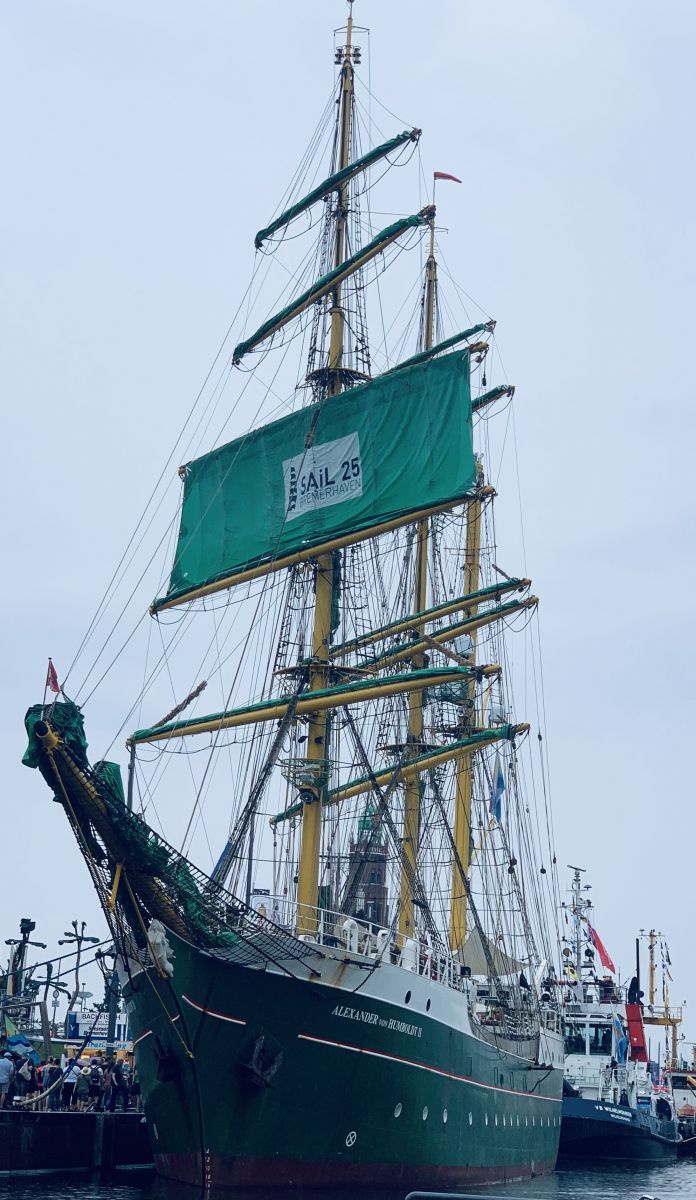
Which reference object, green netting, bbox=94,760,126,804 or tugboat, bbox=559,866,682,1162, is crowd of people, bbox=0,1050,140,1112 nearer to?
green netting, bbox=94,760,126,804

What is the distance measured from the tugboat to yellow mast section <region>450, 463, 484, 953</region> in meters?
8.03

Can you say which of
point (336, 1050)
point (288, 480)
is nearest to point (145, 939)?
point (336, 1050)

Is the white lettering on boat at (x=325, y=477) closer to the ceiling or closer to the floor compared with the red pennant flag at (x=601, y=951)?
closer to the ceiling

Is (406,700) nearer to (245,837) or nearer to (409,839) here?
(409,839)

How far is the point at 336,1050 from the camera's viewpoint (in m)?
29.7

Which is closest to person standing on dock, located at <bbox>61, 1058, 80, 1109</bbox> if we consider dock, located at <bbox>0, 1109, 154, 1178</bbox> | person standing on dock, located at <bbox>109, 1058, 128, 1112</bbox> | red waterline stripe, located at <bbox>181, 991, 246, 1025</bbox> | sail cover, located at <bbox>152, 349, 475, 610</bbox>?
person standing on dock, located at <bbox>109, 1058, 128, 1112</bbox>

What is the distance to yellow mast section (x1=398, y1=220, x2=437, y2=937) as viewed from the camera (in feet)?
155

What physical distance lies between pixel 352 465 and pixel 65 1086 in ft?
59.2

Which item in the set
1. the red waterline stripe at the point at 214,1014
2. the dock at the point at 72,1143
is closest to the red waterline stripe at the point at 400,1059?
the red waterline stripe at the point at 214,1014

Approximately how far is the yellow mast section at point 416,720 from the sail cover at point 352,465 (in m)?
3.14

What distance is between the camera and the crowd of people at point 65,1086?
1299 inches

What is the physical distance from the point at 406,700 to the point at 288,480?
29.6ft

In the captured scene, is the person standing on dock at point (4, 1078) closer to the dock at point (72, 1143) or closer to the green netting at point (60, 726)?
the dock at point (72, 1143)

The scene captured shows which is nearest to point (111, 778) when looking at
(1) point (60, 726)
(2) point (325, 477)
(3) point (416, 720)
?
(1) point (60, 726)
